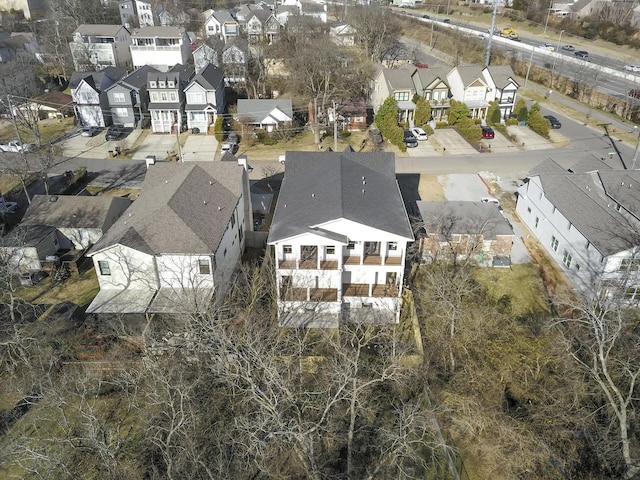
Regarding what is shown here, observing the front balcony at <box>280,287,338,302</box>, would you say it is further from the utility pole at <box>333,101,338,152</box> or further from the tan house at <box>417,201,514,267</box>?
the utility pole at <box>333,101,338,152</box>

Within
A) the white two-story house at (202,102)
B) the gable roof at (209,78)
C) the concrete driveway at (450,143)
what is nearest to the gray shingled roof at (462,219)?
the concrete driveway at (450,143)

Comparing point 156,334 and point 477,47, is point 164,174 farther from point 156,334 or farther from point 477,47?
point 477,47

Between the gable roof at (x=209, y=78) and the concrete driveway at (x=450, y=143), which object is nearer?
the concrete driveway at (x=450, y=143)

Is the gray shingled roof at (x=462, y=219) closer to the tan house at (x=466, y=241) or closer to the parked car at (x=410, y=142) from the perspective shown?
the tan house at (x=466, y=241)

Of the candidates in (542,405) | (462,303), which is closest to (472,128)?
(462,303)

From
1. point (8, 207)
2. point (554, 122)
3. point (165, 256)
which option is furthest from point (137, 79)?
point (554, 122)
